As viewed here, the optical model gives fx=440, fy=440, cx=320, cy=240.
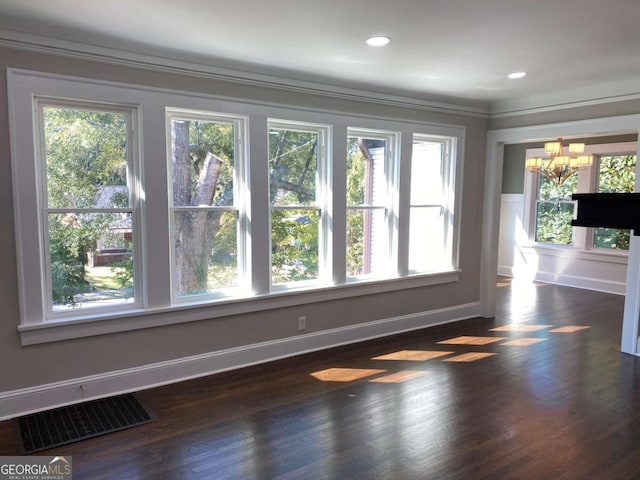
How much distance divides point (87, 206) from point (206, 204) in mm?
892

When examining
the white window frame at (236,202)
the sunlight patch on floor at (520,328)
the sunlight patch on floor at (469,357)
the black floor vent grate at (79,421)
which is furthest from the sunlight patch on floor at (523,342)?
the black floor vent grate at (79,421)

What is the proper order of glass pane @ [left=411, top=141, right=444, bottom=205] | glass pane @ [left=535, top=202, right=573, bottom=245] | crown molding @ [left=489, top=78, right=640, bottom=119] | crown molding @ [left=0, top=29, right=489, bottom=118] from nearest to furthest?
crown molding @ [left=0, top=29, right=489, bottom=118]
crown molding @ [left=489, top=78, right=640, bottom=119]
glass pane @ [left=411, top=141, right=444, bottom=205]
glass pane @ [left=535, top=202, right=573, bottom=245]

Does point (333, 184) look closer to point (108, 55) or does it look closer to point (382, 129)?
point (382, 129)

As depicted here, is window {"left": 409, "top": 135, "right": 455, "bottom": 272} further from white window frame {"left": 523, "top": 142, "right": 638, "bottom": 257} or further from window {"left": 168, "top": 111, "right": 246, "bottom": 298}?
white window frame {"left": 523, "top": 142, "right": 638, "bottom": 257}

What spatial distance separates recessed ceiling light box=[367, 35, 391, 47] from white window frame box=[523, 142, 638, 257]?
5.12 metres

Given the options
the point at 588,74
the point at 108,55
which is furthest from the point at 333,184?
the point at 588,74

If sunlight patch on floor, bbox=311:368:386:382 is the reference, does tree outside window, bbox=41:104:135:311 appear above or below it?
above

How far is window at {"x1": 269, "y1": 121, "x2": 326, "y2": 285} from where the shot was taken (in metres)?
4.01

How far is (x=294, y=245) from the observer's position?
13.7ft

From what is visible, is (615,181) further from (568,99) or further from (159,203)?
(159,203)

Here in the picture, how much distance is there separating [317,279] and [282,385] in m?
1.19

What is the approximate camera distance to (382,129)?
451cm

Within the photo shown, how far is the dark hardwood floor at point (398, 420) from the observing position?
2455mm

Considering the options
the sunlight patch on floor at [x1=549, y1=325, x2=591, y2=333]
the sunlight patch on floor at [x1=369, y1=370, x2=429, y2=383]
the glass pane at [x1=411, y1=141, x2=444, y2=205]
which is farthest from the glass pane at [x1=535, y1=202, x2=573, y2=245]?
the sunlight patch on floor at [x1=369, y1=370, x2=429, y2=383]
